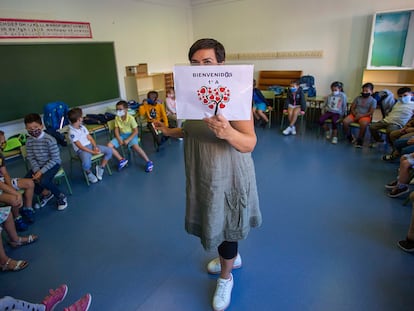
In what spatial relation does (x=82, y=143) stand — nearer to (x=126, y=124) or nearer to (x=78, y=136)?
(x=78, y=136)

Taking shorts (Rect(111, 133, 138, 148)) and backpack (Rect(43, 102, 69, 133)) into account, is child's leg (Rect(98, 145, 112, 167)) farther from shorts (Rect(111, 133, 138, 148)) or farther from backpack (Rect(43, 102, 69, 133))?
backpack (Rect(43, 102, 69, 133))

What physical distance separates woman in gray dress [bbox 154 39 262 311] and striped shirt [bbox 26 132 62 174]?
204 centimetres

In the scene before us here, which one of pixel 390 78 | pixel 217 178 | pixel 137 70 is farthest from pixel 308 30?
pixel 217 178

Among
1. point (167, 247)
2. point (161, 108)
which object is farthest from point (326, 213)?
point (161, 108)

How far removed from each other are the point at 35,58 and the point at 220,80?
202 inches

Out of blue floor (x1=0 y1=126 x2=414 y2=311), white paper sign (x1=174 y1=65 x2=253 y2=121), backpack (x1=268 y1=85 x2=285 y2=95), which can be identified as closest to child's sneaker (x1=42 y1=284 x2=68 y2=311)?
blue floor (x1=0 y1=126 x2=414 y2=311)

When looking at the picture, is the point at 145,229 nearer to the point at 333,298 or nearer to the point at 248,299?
the point at 248,299

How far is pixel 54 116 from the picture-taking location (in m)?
4.75

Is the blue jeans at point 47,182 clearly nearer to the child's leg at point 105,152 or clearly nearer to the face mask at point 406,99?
the child's leg at point 105,152

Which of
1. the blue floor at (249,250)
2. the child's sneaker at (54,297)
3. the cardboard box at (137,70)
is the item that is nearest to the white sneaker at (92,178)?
the blue floor at (249,250)

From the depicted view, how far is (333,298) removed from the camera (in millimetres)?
1812

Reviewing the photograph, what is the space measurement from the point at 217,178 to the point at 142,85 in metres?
6.22

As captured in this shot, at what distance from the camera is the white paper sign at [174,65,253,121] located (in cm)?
111

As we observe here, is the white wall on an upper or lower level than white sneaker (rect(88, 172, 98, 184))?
upper
